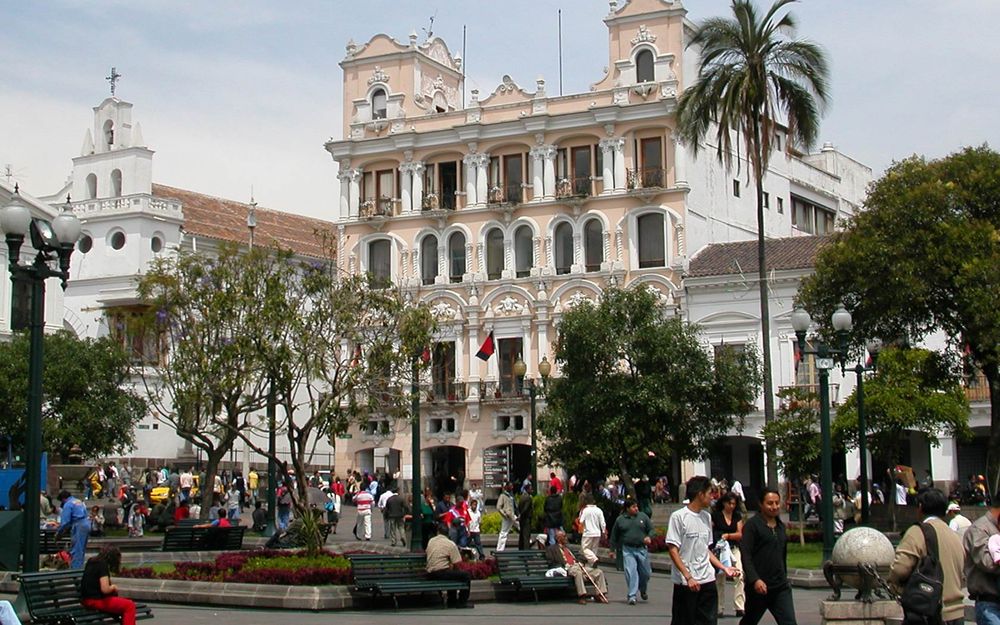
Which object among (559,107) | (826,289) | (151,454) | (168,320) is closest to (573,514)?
(826,289)

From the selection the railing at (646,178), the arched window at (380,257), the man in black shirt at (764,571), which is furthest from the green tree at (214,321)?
the arched window at (380,257)

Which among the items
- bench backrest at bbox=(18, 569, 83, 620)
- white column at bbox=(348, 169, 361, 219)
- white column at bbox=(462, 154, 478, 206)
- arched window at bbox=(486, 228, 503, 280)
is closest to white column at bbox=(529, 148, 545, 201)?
arched window at bbox=(486, 228, 503, 280)

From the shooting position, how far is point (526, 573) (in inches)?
829

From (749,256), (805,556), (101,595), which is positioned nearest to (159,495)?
(805,556)

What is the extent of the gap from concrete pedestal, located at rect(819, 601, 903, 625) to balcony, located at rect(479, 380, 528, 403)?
37.4 m

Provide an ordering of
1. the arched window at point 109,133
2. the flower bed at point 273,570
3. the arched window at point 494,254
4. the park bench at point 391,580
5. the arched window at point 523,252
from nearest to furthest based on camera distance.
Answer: the park bench at point 391,580 → the flower bed at point 273,570 → the arched window at point 523,252 → the arched window at point 494,254 → the arched window at point 109,133

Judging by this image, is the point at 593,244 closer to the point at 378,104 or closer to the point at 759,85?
the point at 378,104

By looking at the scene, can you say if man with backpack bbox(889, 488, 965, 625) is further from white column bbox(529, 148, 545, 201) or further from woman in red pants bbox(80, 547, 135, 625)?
white column bbox(529, 148, 545, 201)

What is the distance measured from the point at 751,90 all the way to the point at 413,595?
62.9ft

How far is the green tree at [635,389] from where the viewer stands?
38.2 m

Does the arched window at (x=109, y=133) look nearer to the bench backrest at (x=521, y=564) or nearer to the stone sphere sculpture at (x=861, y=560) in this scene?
the bench backrest at (x=521, y=564)

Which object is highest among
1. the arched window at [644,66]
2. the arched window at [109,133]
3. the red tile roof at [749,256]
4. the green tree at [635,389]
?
the arched window at [109,133]

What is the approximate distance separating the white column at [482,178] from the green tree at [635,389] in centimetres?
1431

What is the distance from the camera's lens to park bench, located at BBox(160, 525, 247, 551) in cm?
2727
